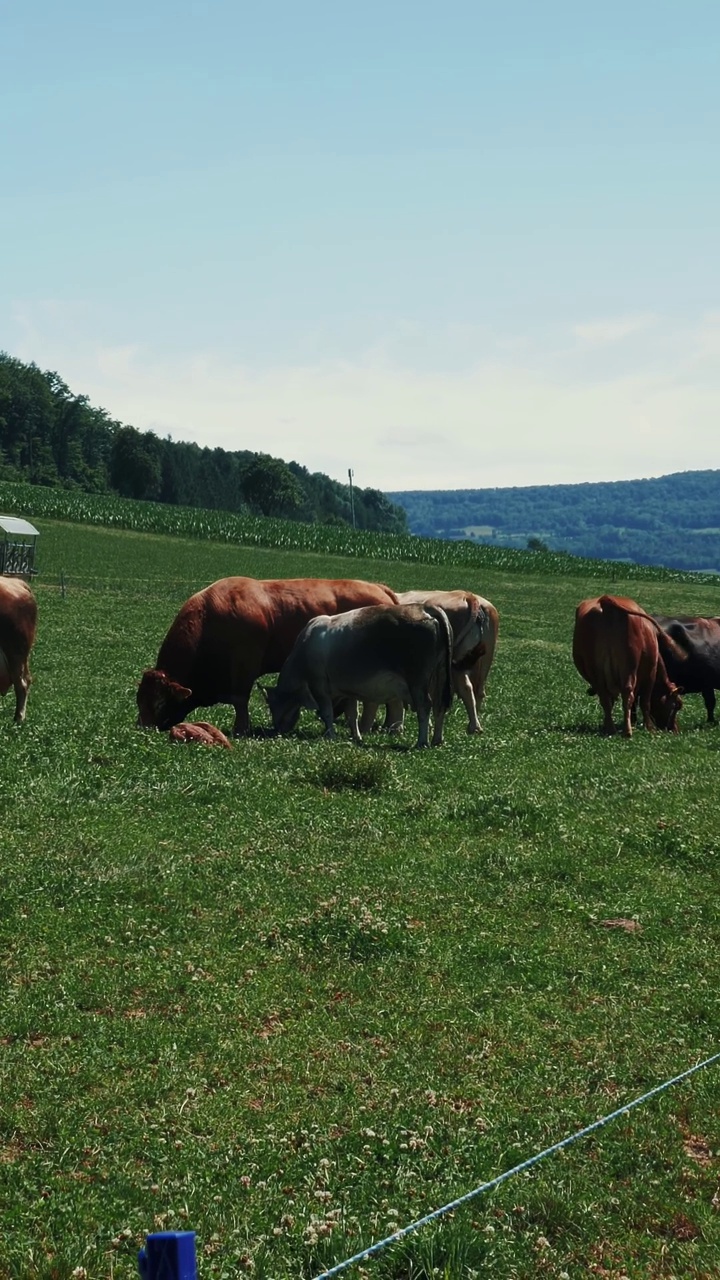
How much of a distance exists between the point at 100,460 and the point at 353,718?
561ft

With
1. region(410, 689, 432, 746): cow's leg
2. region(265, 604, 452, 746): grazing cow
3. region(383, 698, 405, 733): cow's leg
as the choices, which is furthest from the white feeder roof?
region(410, 689, 432, 746): cow's leg

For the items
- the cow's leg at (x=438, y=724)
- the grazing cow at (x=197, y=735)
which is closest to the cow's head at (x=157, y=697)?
the grazing cow at (x=197, y=735)

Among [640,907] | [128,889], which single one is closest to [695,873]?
[640,907]

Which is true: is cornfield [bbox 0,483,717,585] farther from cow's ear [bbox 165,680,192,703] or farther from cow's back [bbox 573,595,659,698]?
cow's ear [bbox 165,680,192,703]

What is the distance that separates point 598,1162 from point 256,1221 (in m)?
1.97

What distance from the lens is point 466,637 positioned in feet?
76.4

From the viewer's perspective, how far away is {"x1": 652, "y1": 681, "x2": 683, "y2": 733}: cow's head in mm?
24359

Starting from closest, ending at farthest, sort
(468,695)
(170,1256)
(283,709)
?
(170,1256) → (283,709) → (468,695)

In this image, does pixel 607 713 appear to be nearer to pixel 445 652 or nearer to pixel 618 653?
pixel 618 653

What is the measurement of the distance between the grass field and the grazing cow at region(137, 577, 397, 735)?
2580 mm

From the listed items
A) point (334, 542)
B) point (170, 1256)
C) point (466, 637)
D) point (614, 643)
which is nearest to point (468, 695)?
point (466, 637)

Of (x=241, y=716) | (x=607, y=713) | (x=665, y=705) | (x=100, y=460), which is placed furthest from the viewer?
(x=100, y=460)

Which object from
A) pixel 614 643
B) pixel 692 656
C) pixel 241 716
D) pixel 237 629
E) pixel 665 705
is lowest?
pixel 665 705

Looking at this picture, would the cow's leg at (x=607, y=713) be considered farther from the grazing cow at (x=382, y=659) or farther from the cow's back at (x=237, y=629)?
the cow's back at (x=237, y=629)
